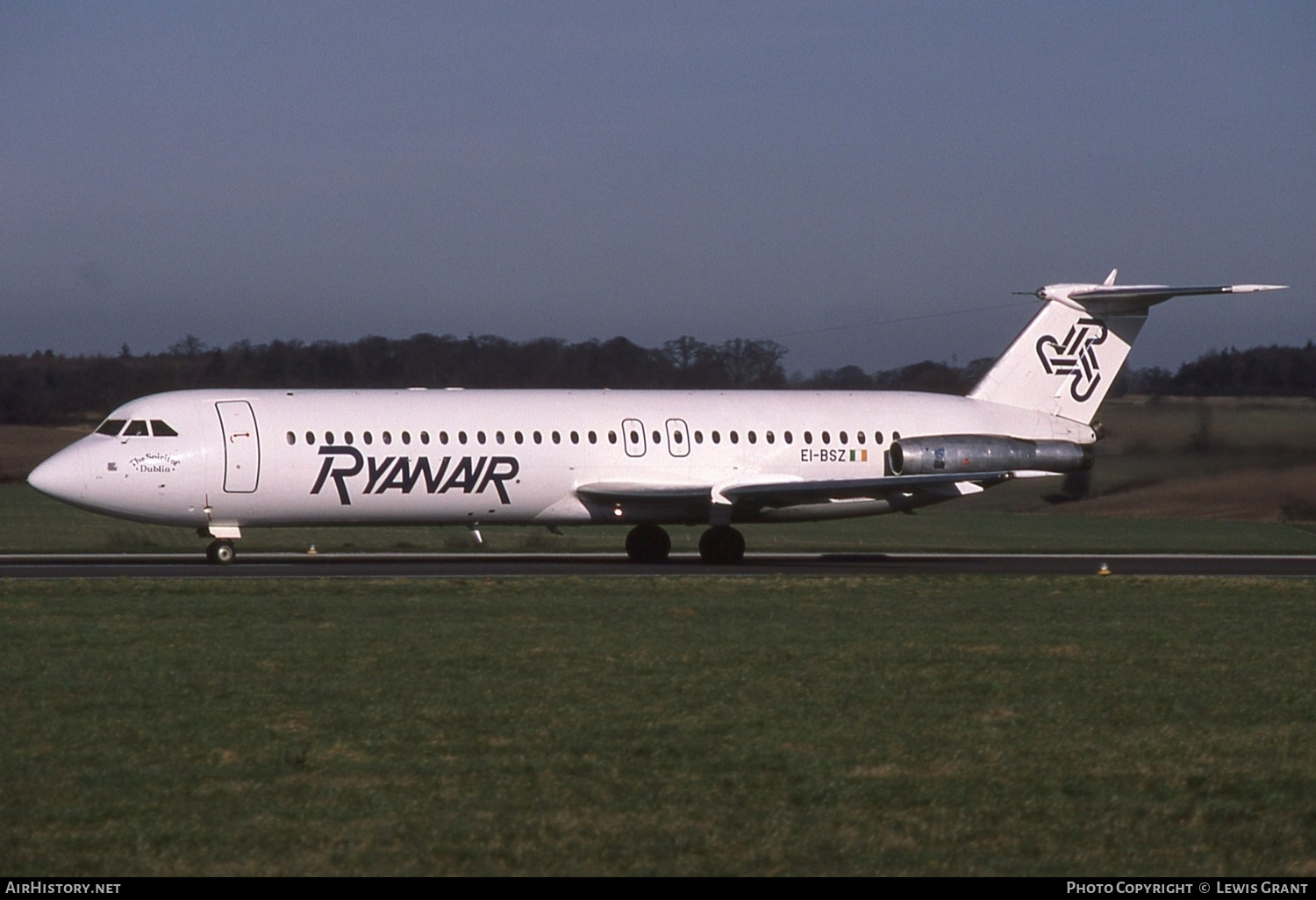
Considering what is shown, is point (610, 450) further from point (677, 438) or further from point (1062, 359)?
point (1062, 359)

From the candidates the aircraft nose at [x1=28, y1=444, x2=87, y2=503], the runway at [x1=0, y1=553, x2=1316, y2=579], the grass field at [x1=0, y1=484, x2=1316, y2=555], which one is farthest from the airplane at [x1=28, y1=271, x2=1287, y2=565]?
the grass field at [x1=0, y1=484, x2=1316, y2=555]

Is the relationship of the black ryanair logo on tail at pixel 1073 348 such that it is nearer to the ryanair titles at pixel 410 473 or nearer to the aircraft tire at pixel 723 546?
the aircraft tire at pixel 723 546

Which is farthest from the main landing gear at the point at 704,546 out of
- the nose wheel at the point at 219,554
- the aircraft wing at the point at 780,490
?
the nose wheel at the point at 219,554

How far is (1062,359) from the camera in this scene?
35156 mm

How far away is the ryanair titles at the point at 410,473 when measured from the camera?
96.3ft

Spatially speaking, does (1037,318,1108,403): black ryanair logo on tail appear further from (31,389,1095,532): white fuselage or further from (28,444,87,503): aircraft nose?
(28,444,87,503): aircraft nose

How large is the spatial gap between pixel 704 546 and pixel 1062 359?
9259 mm

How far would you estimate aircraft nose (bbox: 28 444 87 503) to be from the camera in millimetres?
28234

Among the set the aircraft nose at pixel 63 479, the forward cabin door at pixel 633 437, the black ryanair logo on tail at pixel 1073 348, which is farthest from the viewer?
the black ryanair logo on tail at pixel 1073 348

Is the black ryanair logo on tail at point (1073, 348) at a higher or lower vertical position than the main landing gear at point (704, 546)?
higher

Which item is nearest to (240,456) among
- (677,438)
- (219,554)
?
(219,554)

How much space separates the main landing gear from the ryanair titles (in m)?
3.33

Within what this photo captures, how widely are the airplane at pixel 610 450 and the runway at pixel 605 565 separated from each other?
961 millimetres

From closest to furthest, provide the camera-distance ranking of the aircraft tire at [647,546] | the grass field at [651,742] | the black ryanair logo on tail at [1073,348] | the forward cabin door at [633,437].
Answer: the grass field at [651,742] < the forward cabin door at [633,437] < the aircraft tire at [647,546] < the black ryanair logo on tail at [1073,348]
